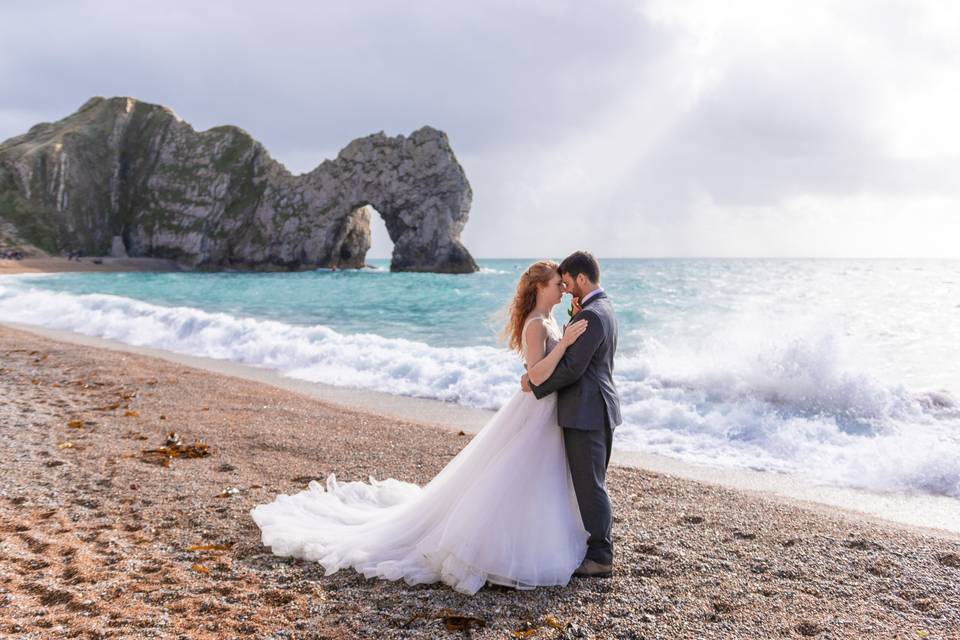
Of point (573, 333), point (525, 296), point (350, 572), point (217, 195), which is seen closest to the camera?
point (573, 333)

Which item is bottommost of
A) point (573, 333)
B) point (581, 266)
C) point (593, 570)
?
point (593, 570)

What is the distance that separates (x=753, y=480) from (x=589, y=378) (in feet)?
13.0

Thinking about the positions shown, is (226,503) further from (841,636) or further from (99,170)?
(99,170)

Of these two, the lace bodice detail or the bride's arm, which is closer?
the bride's arm

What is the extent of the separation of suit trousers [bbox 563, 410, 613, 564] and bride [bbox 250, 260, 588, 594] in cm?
10

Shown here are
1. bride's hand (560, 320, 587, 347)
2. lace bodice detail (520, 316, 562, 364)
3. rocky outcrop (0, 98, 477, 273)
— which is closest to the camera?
bride's hand (560, 320, 587, 347)

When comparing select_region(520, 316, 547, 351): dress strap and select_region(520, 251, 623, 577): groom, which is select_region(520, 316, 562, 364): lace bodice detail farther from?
select_region(520, 251, 623, 577): groom

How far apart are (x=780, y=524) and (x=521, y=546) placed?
8.32 ft

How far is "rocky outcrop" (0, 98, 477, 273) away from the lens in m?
72.8

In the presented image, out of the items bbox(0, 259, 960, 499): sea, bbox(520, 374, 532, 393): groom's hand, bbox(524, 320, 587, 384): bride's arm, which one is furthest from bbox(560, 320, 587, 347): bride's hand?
bbox(0, 259, 960, 499): sea

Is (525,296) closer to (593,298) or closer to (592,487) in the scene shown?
(593,298)

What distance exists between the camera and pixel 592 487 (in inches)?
167

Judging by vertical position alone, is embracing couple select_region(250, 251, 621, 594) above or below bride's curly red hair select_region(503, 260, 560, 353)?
below

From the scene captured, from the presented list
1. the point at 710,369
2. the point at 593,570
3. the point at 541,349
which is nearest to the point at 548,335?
the point at 541,349
